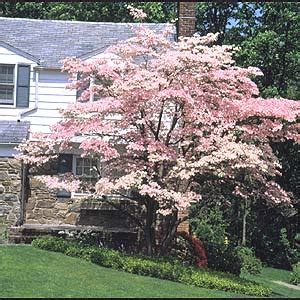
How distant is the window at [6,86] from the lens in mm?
18047

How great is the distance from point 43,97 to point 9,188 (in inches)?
121

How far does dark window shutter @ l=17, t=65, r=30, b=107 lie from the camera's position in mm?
18016

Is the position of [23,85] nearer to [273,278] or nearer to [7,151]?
[7,151]

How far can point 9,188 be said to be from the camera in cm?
1655

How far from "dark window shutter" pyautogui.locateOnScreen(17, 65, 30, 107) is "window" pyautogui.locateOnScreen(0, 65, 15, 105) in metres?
0.20

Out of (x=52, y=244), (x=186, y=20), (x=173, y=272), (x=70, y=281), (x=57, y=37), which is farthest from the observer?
(x=57, y=37)

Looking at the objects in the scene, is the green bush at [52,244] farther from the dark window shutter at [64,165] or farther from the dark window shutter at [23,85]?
the dark window shutter at [23,85]

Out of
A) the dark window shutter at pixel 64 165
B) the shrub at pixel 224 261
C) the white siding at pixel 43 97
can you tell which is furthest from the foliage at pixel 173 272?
the white siding at pixel 43 97

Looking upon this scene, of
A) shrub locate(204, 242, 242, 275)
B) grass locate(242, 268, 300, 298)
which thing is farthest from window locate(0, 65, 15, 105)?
grass locate(242, 268, 300, 298)

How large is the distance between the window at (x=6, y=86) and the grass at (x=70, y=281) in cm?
598

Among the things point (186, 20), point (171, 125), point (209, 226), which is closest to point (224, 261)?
point (171, 125)

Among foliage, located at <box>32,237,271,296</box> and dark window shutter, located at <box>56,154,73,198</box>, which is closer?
foliage, located at <box>32,237,271,296</box>

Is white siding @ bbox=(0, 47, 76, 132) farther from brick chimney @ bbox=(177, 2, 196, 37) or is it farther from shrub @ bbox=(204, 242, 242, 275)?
shrub @ bbox=(204, 242, 242, 275)

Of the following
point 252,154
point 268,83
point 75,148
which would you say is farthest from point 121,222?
point 268,83
